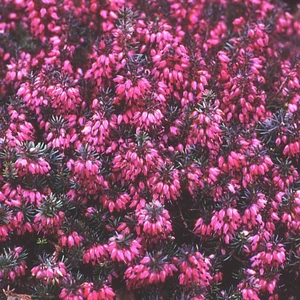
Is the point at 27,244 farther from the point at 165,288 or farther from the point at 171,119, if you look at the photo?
the point at 171,119

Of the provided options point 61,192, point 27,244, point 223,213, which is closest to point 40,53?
point 61,192

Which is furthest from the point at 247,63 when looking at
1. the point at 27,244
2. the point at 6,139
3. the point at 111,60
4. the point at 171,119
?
the point at 27,244

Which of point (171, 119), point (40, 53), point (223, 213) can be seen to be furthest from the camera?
point (40, 53)

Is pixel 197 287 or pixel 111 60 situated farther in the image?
pixel 111 60

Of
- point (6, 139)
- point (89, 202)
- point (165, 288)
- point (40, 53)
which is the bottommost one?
point (165, 288)

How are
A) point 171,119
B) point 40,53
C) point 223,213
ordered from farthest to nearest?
point 40,53
point 171,119
point 223,213

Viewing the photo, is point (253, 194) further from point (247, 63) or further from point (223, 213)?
point (247, 63)

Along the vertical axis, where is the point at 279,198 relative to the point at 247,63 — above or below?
below
